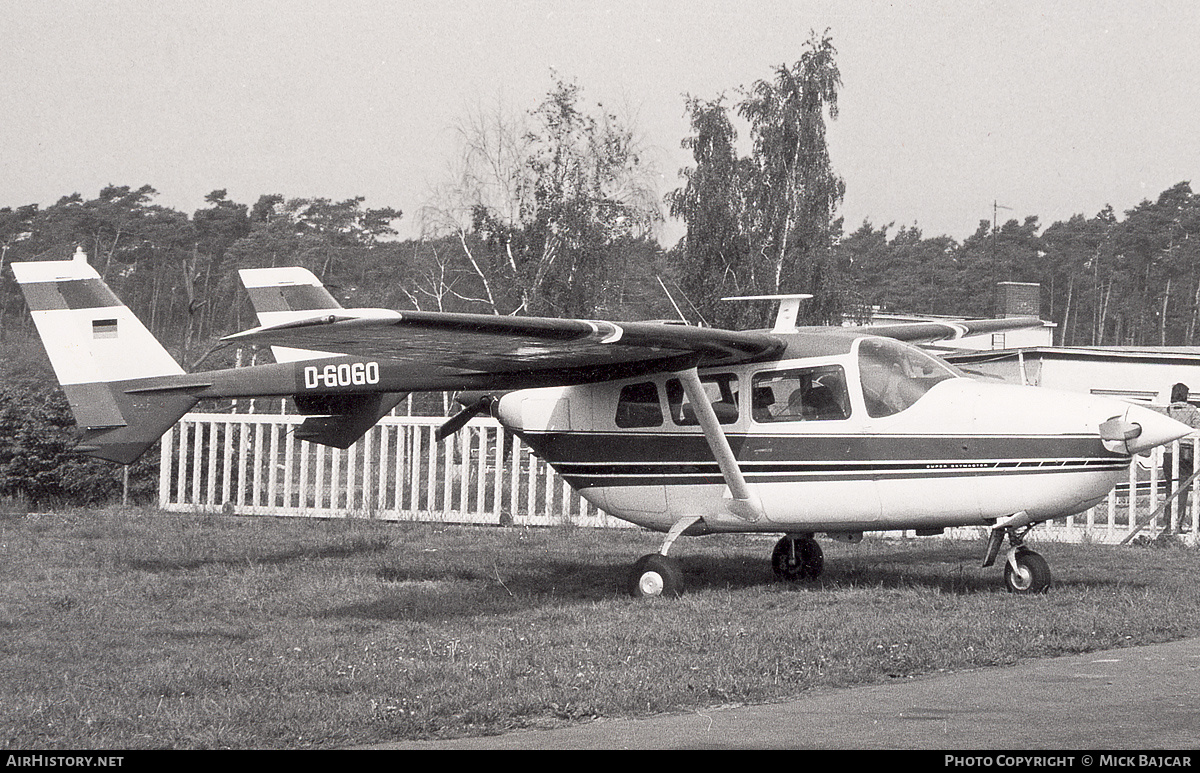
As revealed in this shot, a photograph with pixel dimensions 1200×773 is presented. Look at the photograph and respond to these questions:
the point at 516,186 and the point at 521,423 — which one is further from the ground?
the point at 516,186

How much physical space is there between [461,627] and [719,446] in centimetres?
266

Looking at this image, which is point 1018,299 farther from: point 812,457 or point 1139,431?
point 1139,431

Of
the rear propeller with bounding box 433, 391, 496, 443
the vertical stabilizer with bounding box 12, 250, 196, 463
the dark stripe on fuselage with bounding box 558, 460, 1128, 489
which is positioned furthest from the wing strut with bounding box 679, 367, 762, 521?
the vertical stabilizer with bounding box 12, 250, 196, 463

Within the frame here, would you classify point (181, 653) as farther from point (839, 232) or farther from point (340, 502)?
point (839, 232)

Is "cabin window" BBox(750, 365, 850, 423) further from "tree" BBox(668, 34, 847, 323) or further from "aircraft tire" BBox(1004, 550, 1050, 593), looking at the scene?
"tree" BBox(668, 34, 847, 323)

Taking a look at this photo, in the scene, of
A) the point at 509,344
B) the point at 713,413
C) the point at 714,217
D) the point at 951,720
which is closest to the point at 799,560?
the point at 713,413

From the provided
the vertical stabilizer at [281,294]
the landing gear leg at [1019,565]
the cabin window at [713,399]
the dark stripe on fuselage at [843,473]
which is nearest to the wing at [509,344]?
the cabin window at [713,399]

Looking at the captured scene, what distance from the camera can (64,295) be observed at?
1307cm

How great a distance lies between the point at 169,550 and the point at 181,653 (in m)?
5.70

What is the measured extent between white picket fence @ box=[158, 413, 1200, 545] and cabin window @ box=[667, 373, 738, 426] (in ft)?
18.3

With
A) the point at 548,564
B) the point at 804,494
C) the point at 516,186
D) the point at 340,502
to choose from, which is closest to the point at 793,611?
the point at 804,494

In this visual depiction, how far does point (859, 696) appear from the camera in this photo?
6730 mm

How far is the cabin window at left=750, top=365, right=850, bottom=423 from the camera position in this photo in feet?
35.1
